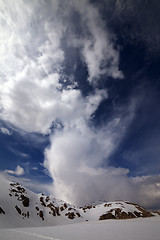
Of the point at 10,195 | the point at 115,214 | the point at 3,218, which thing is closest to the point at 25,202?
the point at 10,195

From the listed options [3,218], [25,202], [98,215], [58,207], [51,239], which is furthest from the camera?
[98,215]

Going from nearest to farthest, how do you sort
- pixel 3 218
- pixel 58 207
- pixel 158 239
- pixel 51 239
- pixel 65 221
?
pixel 158 239
pixel 51 239
pixel 3 218
pixel 65 221
pixel 58 207

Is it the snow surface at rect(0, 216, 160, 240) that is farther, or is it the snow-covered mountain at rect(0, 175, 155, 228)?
the snow-covered mountain at rect(0, 175, 155, 228)

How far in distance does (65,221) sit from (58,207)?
74.2 feet

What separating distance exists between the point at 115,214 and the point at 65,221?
93.2 m

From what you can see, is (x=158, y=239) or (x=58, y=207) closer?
(x=158, y=239)

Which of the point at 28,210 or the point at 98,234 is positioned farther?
the point at 28,210

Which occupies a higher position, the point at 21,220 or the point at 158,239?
the point at 158,239

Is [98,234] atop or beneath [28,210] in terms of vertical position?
atop

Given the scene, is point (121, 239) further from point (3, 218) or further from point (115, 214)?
point (115, 214)

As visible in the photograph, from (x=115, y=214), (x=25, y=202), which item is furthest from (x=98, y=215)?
(x=25, y=202)

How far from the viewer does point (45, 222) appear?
131125 mm

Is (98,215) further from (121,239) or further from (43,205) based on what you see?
(121,239)

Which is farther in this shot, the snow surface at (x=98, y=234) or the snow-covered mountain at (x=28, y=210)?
the snow-covered mountain at (x=28, y=210)
